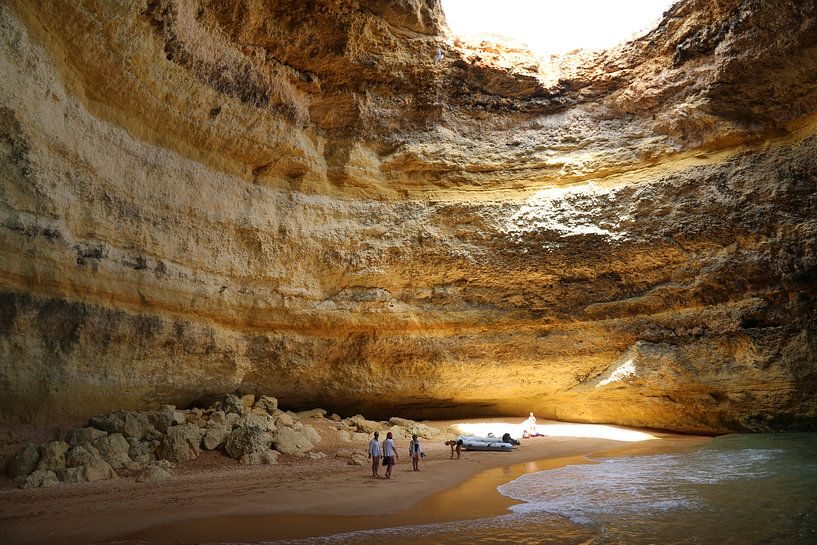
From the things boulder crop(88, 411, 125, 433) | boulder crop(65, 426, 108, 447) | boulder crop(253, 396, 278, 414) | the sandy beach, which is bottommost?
the sandy beach

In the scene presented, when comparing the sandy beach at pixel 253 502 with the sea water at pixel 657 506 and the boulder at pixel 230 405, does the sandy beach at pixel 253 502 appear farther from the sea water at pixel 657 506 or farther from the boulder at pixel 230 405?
the boulder at pixel 230 405

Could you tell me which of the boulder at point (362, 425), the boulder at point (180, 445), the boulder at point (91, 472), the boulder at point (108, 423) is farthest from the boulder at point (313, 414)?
the boulder at point (91, 472)

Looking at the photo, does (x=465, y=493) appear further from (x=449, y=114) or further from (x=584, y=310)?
(x=449, y=114)

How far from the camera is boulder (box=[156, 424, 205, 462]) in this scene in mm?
9133

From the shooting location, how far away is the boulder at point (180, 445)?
9133 millimetres

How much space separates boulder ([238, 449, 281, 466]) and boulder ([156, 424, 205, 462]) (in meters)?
0.83

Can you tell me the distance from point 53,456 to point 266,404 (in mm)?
4990

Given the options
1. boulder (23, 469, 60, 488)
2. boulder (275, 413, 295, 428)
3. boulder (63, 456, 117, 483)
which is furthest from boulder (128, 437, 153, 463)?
boulder (275, 413, 295, 428)

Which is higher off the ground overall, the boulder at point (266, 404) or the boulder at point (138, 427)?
the boulder at point (266, 404)

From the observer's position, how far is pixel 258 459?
9578mm

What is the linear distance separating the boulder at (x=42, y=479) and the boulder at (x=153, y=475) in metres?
1.11

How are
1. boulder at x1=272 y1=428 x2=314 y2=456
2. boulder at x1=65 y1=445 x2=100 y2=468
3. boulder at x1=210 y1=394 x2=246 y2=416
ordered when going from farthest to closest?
boulder at x1=210 y1=394 x2=246 y2=416
boulder at x1=272 y1=428 x2=314 y2=456
boulder at x1=65 y1=445 x2=100 y2=468

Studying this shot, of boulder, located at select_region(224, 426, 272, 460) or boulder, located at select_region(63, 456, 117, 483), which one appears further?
boulder, located at select_region(224, 426, 272, 460)

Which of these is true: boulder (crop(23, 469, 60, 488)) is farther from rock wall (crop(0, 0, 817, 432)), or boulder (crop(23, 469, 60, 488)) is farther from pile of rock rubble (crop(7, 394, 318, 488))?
rock wall (crop(0, 0, 817, 432))
